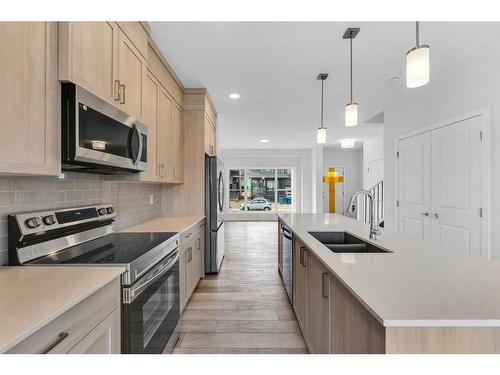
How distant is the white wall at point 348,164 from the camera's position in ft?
33.4

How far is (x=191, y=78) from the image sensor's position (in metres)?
3.52

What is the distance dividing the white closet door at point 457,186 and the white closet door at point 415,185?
115 millimetres

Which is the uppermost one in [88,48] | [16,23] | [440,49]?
[440,49]

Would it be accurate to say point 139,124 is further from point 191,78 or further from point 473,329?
point 473,329

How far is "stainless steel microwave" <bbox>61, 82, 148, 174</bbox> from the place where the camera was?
4.56ft

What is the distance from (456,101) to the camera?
10.4 ft

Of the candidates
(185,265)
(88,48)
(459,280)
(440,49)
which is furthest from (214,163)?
(459,280)

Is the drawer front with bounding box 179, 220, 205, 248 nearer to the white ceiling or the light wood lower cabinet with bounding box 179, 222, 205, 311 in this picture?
the light wood lower cabinet with bounding box 179, 222, 205, 311

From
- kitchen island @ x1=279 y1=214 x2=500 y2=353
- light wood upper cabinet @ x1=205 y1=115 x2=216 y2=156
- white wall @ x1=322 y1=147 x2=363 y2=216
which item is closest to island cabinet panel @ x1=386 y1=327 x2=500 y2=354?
kitchen island @ x1=279 y1=214 x2=500 y2=353

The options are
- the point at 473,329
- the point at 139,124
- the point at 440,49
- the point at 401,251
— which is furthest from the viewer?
the point at 440,49

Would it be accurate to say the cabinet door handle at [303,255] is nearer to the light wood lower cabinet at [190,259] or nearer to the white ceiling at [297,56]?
the light wood lower cabinet at [190,259]

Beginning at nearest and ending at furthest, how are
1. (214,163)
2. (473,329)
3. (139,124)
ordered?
(473,329)
(139,124)
(214,163)
